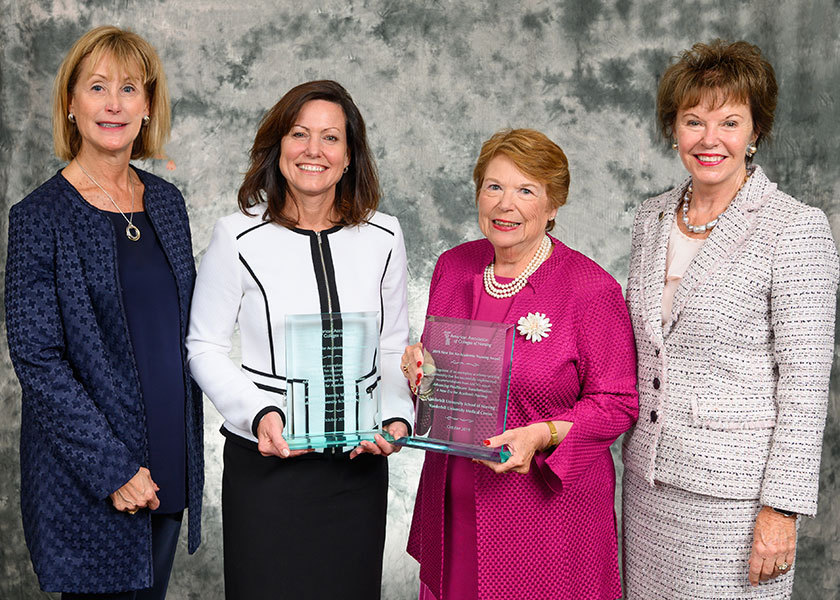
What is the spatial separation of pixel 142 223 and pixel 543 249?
3.64ft

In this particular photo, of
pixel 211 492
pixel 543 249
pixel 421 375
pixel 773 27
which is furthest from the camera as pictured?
pixel 211 492

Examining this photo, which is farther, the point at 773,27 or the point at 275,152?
the point at 773,27

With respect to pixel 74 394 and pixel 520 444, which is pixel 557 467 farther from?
pixel 74 394

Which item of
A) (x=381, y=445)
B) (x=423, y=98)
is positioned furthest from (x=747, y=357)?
(x=423, y=98)

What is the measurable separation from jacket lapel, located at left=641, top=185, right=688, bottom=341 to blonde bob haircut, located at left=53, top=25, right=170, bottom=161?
1465mm

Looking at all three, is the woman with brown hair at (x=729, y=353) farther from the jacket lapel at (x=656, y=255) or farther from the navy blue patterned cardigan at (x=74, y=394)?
the navy blue patterned cardigan at (x=74, y=394)

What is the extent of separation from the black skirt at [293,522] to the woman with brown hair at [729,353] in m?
0.81

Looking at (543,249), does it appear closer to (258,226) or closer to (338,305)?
(338,305)

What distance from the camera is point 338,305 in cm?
248

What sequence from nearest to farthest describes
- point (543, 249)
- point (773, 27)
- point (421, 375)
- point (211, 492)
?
1. point (421, 375)
2. point (543, 249)
3. point (773, 27)
4. point (211, 492)

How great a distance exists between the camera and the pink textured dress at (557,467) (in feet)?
7.77

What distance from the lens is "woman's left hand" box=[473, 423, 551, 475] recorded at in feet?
7.34

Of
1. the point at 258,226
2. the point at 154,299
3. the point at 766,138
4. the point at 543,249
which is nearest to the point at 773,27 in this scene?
the point at 766,138

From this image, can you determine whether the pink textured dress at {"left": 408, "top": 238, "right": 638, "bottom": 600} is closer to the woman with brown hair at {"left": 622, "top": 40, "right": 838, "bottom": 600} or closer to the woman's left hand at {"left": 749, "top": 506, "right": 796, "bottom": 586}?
the woman with brown hair at {"left": 622, "top": 40, "right": 838, "bottom": 600}
